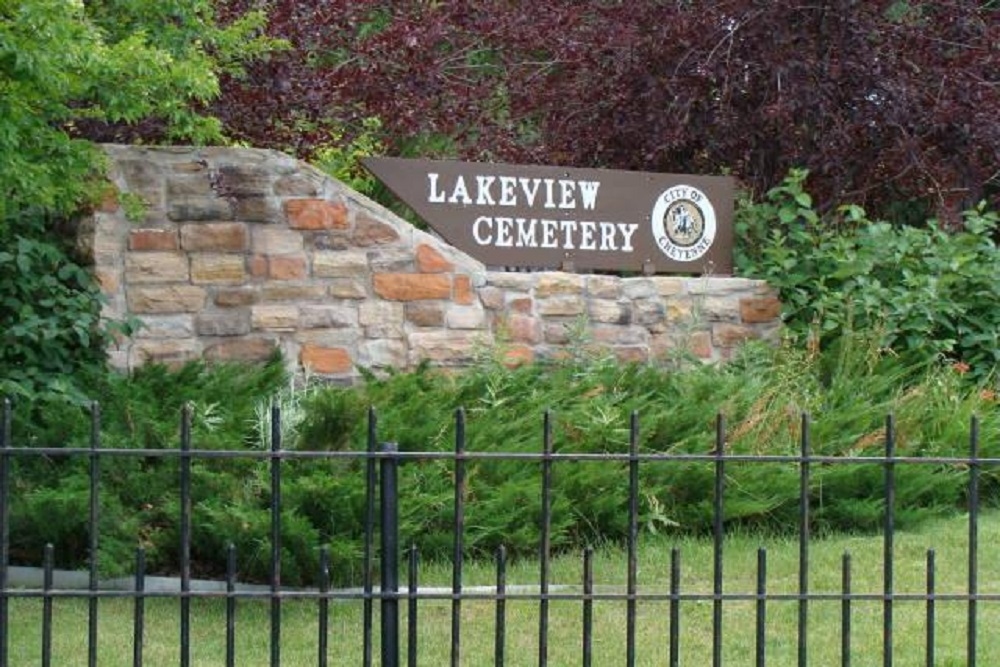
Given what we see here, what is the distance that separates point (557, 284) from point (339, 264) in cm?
141

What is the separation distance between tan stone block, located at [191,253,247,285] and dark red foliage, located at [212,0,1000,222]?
2127mm

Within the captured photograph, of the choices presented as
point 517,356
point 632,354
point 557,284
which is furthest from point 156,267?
point 632,354

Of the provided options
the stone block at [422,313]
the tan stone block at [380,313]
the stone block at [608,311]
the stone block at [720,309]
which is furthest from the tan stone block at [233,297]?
the stone block at [720,309]


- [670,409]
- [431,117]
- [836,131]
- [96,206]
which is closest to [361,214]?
[96,206]

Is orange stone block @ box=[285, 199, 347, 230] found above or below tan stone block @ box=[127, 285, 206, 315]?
above

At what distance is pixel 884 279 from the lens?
35.1 ft

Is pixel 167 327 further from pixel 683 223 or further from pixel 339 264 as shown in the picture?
pixel 683 223

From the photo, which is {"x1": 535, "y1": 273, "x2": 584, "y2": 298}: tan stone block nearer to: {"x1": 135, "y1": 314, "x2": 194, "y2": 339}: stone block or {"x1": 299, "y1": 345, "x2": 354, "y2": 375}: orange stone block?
{"x1": 299, "y1": 345, "x2": 354, "y2": 375}: orange stone block

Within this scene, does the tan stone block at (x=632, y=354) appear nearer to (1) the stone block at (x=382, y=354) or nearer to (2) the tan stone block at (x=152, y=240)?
(1) the stone block at (x=382, y=354)

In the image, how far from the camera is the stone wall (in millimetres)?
9281

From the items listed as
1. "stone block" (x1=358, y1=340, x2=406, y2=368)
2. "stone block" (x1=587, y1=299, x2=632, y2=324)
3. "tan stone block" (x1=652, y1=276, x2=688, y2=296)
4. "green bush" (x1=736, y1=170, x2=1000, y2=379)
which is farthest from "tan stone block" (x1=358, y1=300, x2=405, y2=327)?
"green bush" (x1=736, y1=170, x2=1000, y2=379)

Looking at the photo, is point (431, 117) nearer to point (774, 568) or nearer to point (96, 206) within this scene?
point (96, 206)

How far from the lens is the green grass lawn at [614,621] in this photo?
610 centimetres

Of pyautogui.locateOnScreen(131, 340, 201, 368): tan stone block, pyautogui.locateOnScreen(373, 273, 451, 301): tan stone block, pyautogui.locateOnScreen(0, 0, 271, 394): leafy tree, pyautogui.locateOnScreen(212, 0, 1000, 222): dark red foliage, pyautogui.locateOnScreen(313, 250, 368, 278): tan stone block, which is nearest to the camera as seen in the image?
pyautogui.locateOnScreen(0, 0, 271, 394): leafy tree
